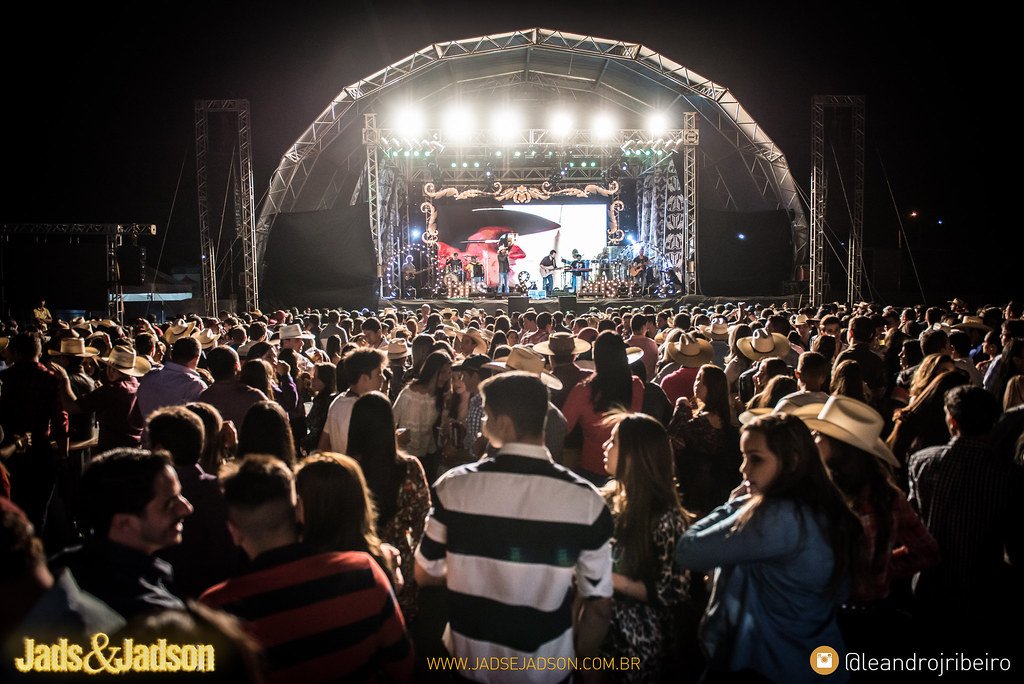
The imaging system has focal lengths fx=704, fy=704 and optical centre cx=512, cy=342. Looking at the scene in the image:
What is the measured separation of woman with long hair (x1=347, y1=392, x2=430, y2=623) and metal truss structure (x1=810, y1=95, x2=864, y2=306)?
16885mm

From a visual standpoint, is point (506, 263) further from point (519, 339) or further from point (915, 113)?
point (519, 339)

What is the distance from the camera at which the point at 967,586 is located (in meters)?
3.20

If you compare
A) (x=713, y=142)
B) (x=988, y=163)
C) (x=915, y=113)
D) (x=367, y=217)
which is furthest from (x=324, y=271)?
(x=988, y=163)

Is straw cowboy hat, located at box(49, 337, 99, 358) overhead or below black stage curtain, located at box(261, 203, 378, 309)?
below

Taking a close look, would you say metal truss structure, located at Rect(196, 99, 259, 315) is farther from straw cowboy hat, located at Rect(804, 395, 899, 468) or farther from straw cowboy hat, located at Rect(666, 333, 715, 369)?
straw cowboy hat, located at Rect(804, 395, 899, 468)

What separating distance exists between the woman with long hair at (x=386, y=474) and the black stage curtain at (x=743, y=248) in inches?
733

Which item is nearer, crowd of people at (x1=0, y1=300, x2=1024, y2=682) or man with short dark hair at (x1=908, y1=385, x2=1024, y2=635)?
crowd of people at (x1=0, y1=300, x2=1024, y2=682)

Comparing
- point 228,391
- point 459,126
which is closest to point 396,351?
point 228,391

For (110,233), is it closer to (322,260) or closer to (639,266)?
(322,260)

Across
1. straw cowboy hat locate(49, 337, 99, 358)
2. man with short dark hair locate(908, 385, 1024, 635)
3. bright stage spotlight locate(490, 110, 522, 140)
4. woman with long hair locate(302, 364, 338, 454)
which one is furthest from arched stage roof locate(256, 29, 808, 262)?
man with short dark hair locate(908, 385, 1024, 635)

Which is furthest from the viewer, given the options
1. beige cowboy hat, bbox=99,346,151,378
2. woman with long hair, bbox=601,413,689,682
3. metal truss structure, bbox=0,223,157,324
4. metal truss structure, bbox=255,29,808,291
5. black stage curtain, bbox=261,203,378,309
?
black stage curtain, bbox=261,203,378,309

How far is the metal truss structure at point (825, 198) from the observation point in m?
17.4

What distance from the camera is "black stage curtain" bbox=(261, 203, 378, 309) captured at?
19.0 metres

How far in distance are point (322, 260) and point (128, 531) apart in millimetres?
17720
